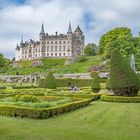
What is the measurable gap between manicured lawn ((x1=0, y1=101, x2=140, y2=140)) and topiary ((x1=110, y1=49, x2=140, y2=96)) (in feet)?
16.2

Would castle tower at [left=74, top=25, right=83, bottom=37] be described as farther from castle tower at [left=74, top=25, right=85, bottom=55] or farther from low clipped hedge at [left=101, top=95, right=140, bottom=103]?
low clipped hedge at [left=101, top=95, right=140, bottom=103]

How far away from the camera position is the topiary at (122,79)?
2397 cm

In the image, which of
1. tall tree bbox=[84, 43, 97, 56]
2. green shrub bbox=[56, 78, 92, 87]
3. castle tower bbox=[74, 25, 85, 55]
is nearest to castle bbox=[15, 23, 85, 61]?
castle tower bbox=[74, 25, 85, 55]

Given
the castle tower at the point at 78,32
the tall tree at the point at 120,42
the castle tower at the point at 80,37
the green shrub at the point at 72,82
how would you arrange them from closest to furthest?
the green shrub at the point at 72,82 → the tall tree at the point at 120,42 → the castle tower at the point at 80,37 → the castle tower at the point at 78,32

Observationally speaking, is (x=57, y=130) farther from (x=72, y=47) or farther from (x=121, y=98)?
(x=72, y=47)

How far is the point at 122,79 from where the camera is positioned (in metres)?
24.2

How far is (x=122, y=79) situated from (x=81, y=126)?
36.2 ft

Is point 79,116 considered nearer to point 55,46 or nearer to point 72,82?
point 72,82

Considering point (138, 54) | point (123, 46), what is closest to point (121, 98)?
point (138, 54)

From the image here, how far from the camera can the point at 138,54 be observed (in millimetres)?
68125

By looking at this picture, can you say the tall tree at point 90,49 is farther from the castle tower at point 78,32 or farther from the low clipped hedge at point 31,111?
the low clipped hedge at point 31,111

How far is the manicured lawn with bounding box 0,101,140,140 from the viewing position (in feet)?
36.4

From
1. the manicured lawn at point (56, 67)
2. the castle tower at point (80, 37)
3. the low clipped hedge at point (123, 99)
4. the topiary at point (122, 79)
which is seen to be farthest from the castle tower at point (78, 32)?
the low clipped hedge at point (123, 99)

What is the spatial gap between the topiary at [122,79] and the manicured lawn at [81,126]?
194 inches
